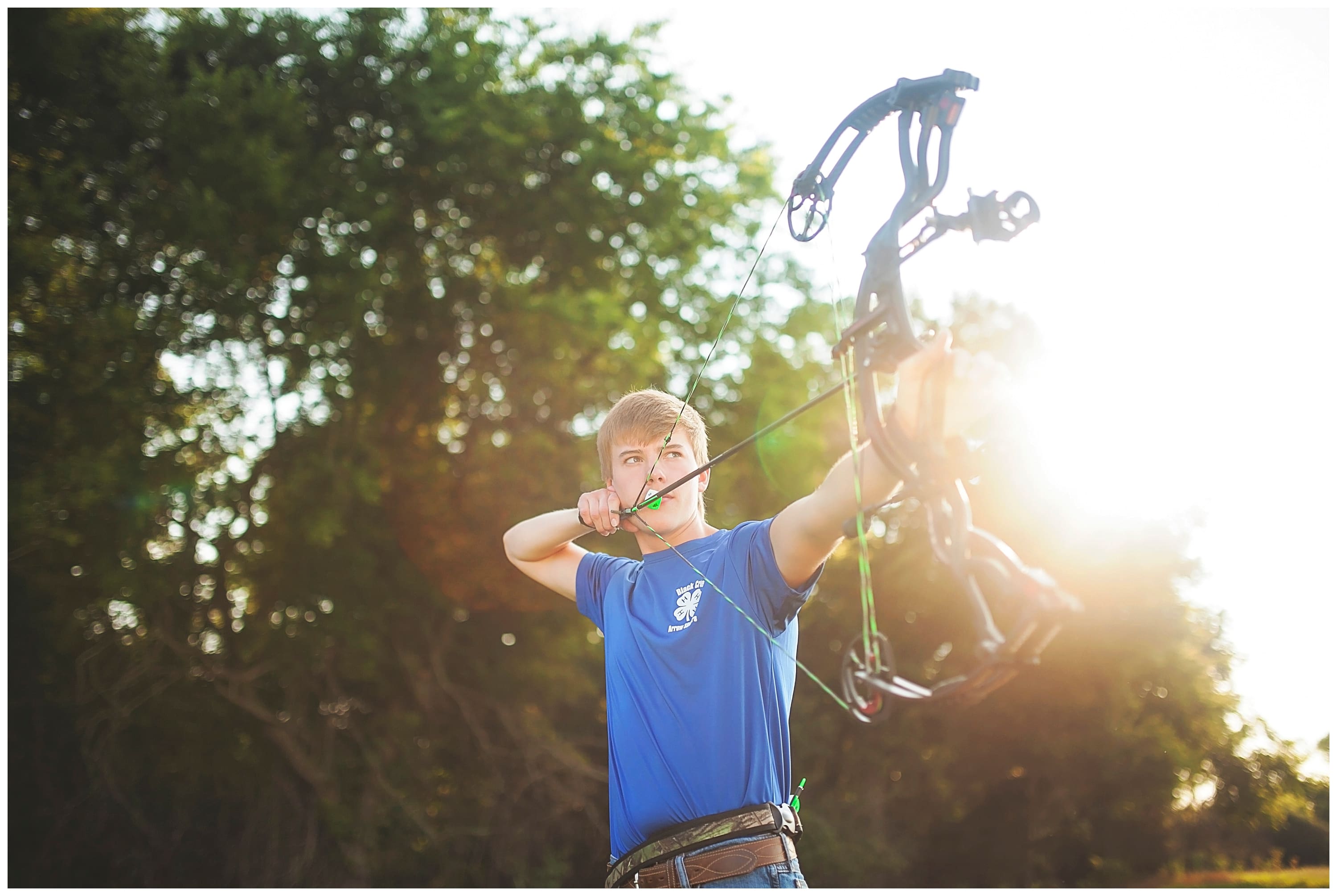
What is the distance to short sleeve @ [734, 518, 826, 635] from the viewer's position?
1.84m

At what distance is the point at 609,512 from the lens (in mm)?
2131

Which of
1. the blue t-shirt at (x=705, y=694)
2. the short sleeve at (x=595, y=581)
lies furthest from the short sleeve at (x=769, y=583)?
the short sleeve at (x=595, y=581)

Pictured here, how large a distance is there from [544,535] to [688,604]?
1.82 feet

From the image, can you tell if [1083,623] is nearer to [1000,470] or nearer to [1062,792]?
[1062,792]

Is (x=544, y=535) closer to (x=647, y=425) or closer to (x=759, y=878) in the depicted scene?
(x=647, y=425)

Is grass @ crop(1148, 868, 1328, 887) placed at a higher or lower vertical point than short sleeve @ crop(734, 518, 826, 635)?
lower

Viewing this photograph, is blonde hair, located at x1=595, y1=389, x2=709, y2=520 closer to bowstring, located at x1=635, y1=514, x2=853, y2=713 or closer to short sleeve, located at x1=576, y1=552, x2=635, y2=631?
bowstring, located at x1=635, y1=514, x2=853, y2=713

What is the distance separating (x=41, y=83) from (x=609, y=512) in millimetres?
8336

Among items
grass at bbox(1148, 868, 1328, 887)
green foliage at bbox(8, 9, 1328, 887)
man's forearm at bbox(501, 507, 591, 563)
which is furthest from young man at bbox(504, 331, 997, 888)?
grass at bbox(1148, 868, 1328, 887)

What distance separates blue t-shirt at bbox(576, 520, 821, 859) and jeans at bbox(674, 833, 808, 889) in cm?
7

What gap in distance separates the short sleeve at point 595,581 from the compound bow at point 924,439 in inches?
19.0

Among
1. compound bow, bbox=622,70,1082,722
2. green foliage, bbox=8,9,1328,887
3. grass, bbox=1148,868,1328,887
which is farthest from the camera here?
grass, bbox=1148,868,1328,887

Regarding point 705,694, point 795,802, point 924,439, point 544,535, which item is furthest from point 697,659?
point 924,439

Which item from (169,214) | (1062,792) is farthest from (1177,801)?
(169,214)
